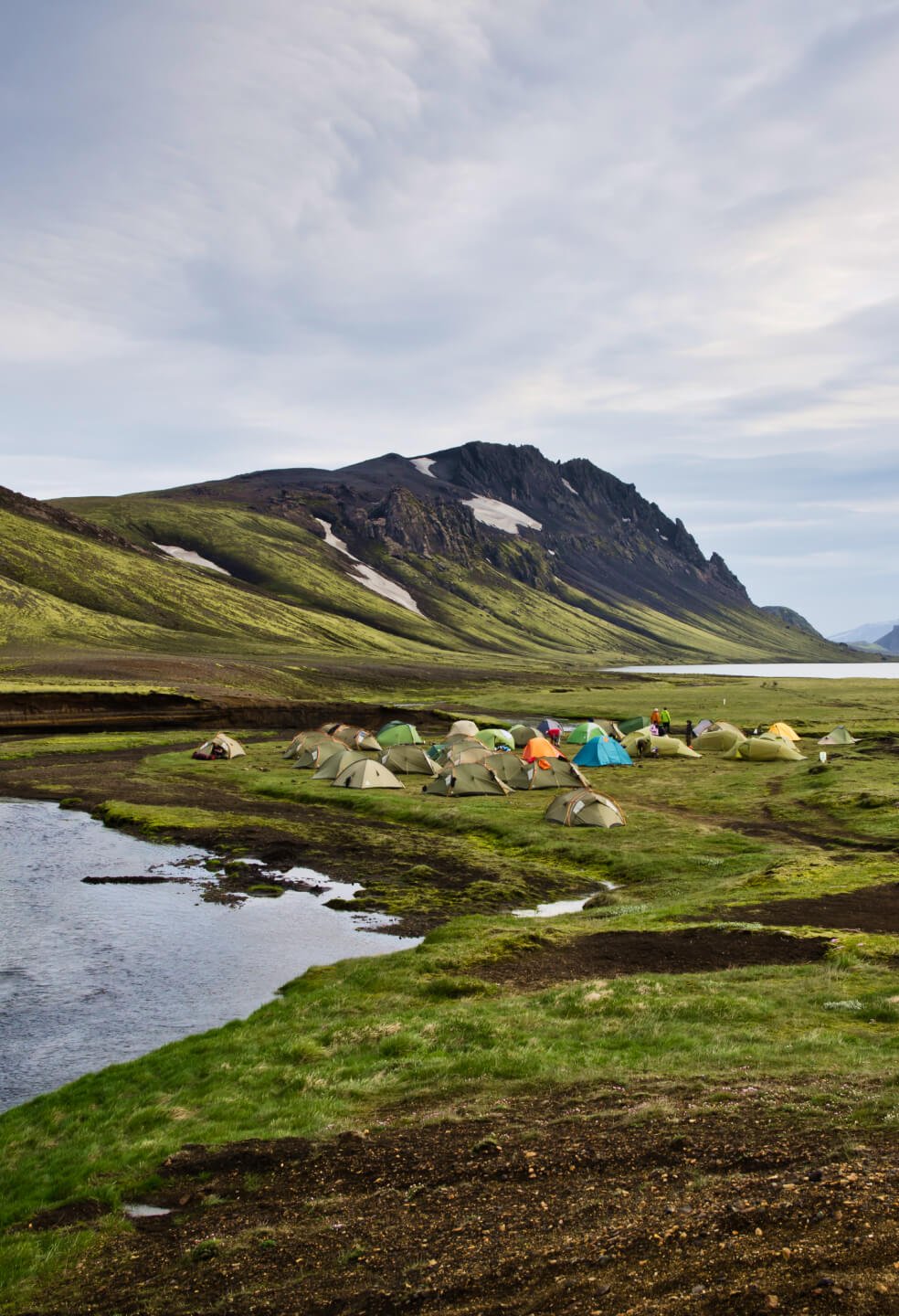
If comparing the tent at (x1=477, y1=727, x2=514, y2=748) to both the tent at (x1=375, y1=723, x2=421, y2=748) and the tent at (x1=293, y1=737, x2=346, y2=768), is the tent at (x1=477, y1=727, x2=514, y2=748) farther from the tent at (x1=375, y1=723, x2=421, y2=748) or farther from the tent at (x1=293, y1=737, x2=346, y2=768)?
the tent at (x1=293, y1=737, x2=346, y2=768)

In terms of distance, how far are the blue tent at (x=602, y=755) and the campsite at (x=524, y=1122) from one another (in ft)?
112

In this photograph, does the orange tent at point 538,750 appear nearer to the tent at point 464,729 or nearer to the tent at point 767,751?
the tent at point 464,729

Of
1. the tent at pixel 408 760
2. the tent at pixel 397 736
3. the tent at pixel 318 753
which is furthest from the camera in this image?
the tent at pixel 397 736

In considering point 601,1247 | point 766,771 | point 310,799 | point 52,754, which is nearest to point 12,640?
point 52,754

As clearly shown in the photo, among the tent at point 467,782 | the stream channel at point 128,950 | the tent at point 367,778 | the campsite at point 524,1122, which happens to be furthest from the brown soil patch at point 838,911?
the tent at point 367,778

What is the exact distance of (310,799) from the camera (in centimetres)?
6131

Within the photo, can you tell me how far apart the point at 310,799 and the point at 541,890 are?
2522 cm

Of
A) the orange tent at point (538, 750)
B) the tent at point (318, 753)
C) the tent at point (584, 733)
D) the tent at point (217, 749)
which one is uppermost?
the tent at point (584, 733)

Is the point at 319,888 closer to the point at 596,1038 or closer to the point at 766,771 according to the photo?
the point at 596,1038

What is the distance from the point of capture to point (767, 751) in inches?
3051

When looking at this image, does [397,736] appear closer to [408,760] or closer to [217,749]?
[217,749]

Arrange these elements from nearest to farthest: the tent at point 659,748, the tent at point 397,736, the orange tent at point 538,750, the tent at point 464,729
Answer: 1. the orange tent at point 538,750
2. the tent at point 659,748
3. the tent at point 464,729
4. the tent at point 397,736

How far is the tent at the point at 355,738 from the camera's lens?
275ft

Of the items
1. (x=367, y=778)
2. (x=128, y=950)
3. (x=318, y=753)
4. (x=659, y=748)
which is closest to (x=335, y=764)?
(x=318, y=753)
